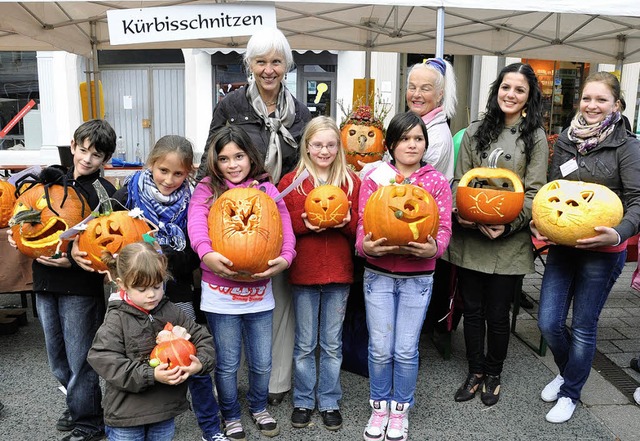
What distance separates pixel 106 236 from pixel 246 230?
2.13 feet

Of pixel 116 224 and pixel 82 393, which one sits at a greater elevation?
pixel 116 224

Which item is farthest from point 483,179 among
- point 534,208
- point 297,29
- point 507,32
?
point 507,32

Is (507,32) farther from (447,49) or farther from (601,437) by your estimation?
(601,437)

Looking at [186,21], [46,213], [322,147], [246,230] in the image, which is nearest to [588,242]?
[322,147]

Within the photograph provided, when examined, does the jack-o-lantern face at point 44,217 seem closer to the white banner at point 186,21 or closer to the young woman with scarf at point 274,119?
the young woman with scarf at point 274,119

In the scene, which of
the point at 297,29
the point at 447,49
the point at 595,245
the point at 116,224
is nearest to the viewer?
the point at 116,224

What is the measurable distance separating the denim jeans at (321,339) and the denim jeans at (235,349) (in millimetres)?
222

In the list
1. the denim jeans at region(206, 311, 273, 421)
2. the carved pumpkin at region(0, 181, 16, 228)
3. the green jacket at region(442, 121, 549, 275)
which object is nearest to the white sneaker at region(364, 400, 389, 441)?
the denim jeans at region(206, 311, 273, 421)

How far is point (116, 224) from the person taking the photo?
8.59ft

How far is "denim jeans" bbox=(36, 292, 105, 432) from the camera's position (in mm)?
2848

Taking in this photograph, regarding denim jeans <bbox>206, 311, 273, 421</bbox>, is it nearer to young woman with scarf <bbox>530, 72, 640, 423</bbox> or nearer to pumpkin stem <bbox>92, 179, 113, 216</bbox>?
pumpkin stem <bbox>92, 179, 113, 216</bbox>

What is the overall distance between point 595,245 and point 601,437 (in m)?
1.19

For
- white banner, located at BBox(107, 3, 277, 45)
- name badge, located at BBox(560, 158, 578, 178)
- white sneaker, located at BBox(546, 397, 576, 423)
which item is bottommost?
white sneaker, located at BBox(546, 397, 576, 423)

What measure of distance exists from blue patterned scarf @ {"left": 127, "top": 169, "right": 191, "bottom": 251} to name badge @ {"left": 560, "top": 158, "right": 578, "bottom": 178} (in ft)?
7.01
